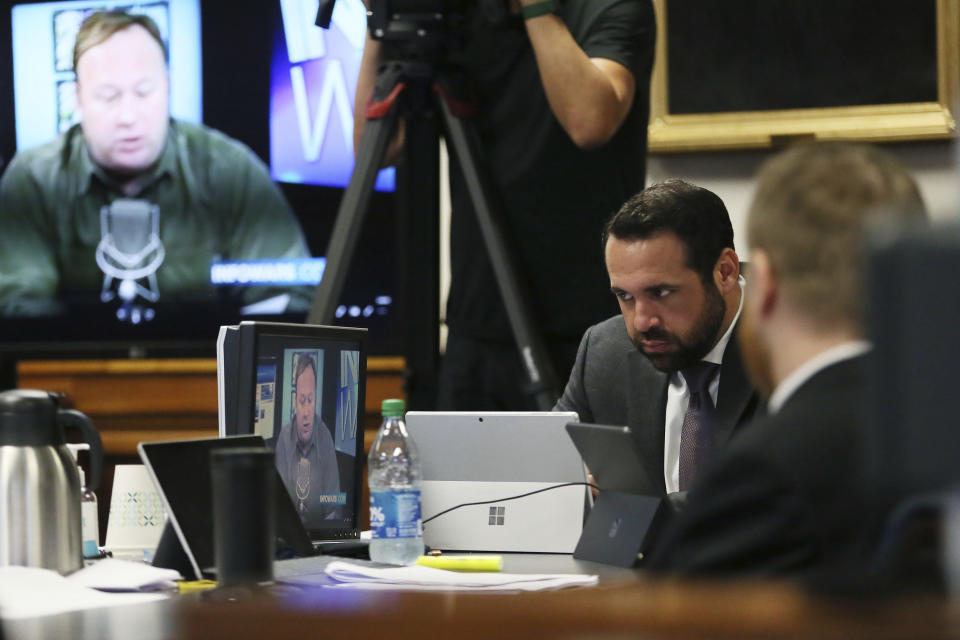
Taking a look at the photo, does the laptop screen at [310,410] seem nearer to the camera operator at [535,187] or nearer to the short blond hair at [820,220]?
the camera operator at [535,187]

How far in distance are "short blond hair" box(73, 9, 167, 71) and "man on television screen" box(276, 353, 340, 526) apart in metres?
1.64

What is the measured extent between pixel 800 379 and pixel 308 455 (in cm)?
90

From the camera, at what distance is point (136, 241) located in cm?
320

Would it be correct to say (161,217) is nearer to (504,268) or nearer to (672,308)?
(504,268)

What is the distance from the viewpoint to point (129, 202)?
321cm

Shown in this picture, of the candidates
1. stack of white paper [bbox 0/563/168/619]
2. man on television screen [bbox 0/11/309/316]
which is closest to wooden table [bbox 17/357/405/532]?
man on television screen [bbox 0/11/309/316]

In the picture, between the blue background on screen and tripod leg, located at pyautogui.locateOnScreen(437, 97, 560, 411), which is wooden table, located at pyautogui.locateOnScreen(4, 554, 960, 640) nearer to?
tripod leg, located at pyautogui.locateOnScreen(437, 97, 560, 411)

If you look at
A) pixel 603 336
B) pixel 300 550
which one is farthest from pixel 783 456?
pixel 603 336

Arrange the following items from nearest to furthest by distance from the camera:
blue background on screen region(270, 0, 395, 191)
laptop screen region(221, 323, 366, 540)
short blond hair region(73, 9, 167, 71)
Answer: laptop screen region(221, 323, 366, 540), blue background on screen region(270, 0, 395, 191), short blond hair region(73, 9, 167, 71)

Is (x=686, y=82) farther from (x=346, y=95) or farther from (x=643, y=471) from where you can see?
(x=643, y=471)

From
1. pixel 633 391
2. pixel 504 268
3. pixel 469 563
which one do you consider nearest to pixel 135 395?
pixel 504 268

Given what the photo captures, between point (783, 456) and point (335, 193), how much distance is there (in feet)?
7.40

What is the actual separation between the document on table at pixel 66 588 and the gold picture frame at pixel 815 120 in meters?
1.94

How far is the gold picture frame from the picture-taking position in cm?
291
